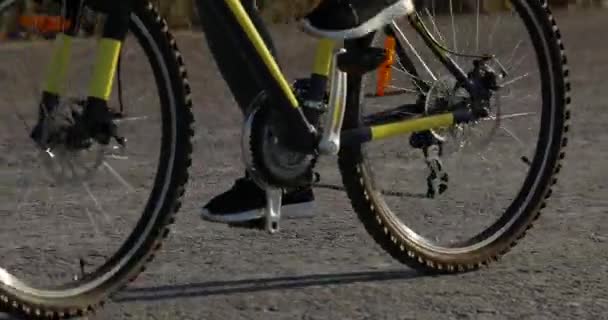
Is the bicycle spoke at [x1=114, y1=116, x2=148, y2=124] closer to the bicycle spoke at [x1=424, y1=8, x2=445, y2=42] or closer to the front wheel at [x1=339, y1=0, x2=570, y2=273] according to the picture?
the front wheel at [x1=339, y1=0, x2=570, y2=273]

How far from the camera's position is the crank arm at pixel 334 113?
435 centimetres

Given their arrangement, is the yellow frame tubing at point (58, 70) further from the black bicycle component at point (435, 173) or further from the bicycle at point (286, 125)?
the black bicycle component at point (435, 173)

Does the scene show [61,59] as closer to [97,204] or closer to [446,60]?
[97,204]

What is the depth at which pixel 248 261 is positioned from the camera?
4.91 metres

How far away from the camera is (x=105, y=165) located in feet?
13.6

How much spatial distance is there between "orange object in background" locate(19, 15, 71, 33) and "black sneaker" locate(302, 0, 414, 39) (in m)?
0.80

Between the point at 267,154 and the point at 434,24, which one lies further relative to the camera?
the point at 434,24

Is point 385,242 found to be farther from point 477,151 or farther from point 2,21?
point 2,21

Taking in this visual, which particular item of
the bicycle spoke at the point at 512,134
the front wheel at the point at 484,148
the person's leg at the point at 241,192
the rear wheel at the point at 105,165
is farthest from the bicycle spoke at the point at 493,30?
the rear wheel at the point at 105,165

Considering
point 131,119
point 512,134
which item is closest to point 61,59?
point 131,119

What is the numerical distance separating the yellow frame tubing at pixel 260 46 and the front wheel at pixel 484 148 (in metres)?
0.39

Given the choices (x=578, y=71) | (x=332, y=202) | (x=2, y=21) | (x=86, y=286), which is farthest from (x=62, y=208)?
(x=578, y=71)

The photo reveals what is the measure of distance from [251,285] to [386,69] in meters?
0.85

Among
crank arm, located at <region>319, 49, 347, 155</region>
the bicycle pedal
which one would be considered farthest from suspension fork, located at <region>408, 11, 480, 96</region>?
crank arm, located at <region>319, 49, 347, 155</region>
